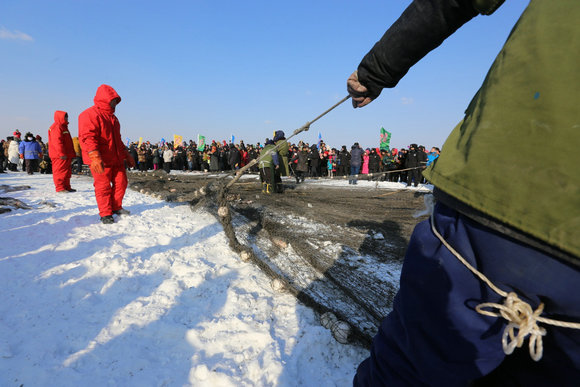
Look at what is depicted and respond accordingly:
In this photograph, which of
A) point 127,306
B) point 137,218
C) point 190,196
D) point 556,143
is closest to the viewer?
point 556,143

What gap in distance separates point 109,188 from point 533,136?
5.07 metres

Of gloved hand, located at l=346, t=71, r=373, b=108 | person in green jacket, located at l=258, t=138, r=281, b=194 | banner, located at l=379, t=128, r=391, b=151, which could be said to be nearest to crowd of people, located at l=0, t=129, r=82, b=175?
person in green jacket, located at l=258, t=138, r=281, b=194

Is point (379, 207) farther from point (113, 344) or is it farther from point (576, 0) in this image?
point (576, 0)

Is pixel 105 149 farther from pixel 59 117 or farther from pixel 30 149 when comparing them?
pixel 30 149

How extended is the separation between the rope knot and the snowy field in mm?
1329

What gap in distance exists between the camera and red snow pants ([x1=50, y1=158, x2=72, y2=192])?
712 centimetres

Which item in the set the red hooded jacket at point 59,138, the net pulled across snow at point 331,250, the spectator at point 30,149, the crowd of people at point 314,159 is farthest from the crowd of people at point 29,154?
the net pulled across snow at point 331,250

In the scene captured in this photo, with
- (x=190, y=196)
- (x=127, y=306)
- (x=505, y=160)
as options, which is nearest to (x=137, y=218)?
(x=190, y=196)

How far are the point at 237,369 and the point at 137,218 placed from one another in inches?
147

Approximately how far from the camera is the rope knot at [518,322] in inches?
25.5

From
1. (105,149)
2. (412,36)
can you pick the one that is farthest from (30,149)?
(412,36)

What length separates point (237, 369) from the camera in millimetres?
1786

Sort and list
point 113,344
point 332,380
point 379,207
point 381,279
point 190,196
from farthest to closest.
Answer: point 190,196
point 379,207
point 381,279
point 113,344
point 332,380

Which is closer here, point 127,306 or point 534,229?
point 534,229
